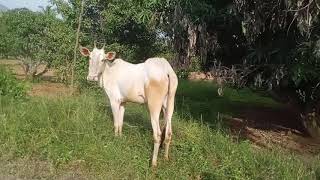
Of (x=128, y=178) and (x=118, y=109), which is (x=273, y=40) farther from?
(x=128, y=178)

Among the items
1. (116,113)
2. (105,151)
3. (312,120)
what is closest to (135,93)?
(116,113)

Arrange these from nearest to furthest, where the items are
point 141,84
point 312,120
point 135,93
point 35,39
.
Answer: point 141,84
point 135,93
point 312,120
point 35,39

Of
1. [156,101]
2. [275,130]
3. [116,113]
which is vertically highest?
[156,101]

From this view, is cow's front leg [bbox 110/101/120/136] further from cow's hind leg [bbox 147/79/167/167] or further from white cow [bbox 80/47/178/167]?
cow's hind leg [bbox 147/79/167/167]

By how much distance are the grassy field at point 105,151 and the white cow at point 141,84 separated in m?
0.33

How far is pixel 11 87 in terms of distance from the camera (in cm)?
988

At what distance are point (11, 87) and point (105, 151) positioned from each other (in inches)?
152

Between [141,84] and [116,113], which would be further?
[116,113]

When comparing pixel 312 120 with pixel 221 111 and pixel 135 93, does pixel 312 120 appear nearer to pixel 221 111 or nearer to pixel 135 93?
pixel 221 111

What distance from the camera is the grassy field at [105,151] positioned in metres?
6.46

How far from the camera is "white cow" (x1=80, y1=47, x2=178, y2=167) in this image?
707 centimetres

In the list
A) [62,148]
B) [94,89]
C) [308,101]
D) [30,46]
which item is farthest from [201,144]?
[30,46]

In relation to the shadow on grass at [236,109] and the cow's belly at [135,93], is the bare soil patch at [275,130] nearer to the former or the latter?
the shadow on grass at [236,109]

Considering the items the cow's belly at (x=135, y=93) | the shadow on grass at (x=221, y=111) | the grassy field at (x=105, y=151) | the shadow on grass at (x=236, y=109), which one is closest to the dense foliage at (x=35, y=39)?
the shadow on grass at (x=236, y=109)
